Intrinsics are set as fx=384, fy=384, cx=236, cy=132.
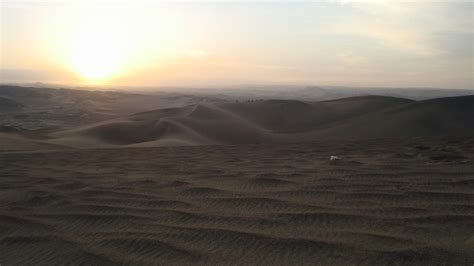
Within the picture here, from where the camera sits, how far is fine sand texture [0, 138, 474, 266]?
325 centimetres

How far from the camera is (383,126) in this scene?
19.9 m

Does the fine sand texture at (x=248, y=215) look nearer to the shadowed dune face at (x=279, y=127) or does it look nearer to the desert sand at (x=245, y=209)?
the desert sand at (x=245, y=209)

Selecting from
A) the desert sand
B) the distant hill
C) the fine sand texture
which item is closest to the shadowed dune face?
the desert sand

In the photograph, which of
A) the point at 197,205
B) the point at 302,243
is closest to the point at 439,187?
the point at 302,243

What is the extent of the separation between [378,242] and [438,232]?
2.12 feet

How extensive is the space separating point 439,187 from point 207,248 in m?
3.23

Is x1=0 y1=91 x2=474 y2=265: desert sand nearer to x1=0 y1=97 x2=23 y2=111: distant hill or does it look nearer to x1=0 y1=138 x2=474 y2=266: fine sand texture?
x1=0 y1=138 x2=474 y2=266: fine sand texture

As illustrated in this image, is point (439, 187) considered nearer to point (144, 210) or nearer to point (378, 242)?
point (378, 242)

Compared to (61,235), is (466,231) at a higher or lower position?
higher

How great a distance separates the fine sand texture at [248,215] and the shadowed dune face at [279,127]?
32.8ft

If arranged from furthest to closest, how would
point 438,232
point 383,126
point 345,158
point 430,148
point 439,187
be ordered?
point 383,126 → point 430,148 → point 345,158 → point 439,187 → point 438,232

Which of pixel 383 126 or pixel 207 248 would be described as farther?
pixel 383 126

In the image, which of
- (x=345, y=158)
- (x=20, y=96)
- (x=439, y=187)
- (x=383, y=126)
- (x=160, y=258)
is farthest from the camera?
(x=20, y=96)

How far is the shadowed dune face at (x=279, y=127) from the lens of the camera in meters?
18.6
